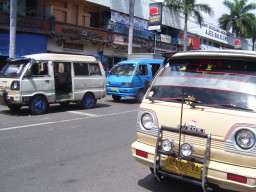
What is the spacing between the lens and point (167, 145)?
131 inches

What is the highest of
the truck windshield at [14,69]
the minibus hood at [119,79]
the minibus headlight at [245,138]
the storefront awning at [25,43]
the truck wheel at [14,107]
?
the storefront awning at [25,43]

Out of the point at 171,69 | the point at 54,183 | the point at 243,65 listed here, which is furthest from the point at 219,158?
the point at 54,183

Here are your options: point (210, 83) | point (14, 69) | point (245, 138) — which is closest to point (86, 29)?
point (14, 69)

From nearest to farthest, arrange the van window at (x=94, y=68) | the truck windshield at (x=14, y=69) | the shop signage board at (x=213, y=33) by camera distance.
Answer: the truck windshield at (x=14, y=69)
the van window at (x=94, y=68)
the shop signage board at (x=213, y=33)

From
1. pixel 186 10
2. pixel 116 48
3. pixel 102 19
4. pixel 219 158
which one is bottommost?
pixel 219 158

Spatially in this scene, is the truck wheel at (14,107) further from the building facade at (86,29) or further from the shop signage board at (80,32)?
the shop signage board at (80,32)

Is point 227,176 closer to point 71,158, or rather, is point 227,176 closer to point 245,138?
point 245,138

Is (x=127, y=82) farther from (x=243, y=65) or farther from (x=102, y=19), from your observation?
(x=102, y=19)

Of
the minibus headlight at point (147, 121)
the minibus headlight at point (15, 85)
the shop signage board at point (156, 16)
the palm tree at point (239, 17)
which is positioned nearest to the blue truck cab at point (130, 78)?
the minibus headlight at point (15, 85)

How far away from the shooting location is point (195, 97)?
139 inches

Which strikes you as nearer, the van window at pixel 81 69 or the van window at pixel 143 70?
the van window at pixel 81 69

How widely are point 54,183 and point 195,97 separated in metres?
2.37

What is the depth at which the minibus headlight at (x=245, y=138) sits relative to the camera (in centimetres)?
287

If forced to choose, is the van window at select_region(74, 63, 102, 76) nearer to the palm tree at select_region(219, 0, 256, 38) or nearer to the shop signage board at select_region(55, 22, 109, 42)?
the shop signage board at select_region(55, 22, 109, 42)
